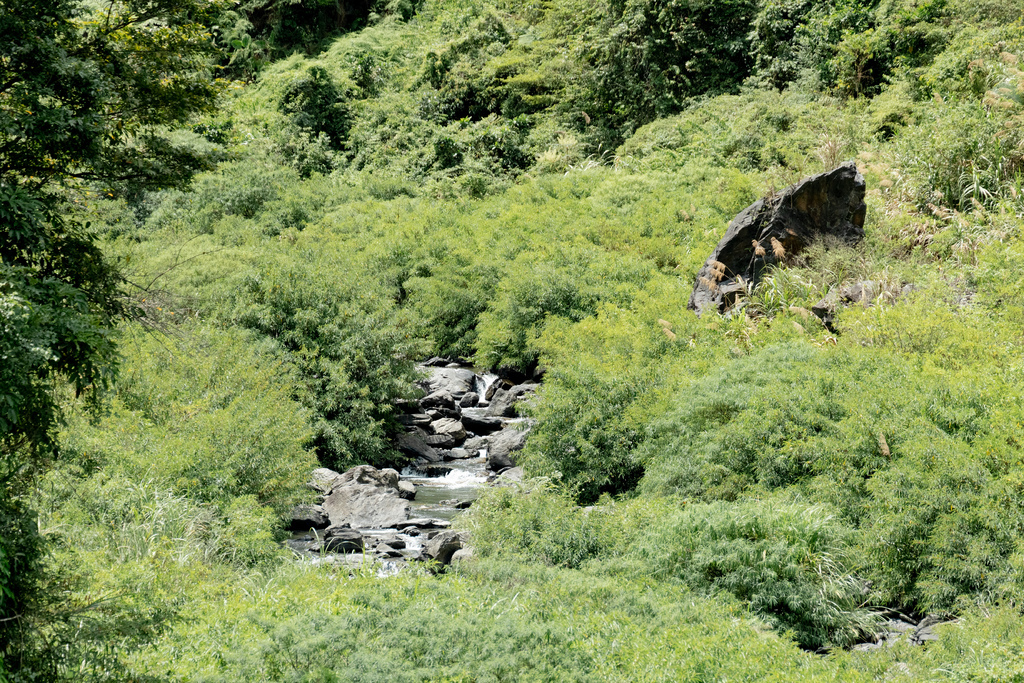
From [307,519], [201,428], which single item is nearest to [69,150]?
[201,428]

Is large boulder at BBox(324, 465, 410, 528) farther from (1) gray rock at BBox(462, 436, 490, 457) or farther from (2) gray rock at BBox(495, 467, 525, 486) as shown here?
(1) gray rock at BBox(462, 436, 490, 457)

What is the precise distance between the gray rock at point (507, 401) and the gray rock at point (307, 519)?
19.1 feet

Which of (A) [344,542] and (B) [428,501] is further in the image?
(B) [428,501]

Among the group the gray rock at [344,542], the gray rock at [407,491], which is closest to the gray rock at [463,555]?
the gray rock at [344,542]

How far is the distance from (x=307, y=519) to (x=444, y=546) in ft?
8.81

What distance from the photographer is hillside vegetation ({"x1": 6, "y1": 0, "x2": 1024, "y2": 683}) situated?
577 cm

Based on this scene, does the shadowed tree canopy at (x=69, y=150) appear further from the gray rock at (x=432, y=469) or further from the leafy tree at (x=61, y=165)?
the gray rock at (x=432, y=469)

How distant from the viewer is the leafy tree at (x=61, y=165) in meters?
4.64

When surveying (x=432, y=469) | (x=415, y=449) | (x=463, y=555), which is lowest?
(x=432, y=469)

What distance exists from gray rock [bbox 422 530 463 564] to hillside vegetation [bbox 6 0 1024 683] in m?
0.59

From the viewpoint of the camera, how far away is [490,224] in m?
21.2

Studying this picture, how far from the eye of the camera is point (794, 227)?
14539mm

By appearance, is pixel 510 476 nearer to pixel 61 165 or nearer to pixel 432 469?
pixel 432 469

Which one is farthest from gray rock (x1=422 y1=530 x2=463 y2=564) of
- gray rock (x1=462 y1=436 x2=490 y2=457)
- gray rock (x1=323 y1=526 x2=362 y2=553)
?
gray rock (x1=462 y1=436 x2=490 y2=457)
